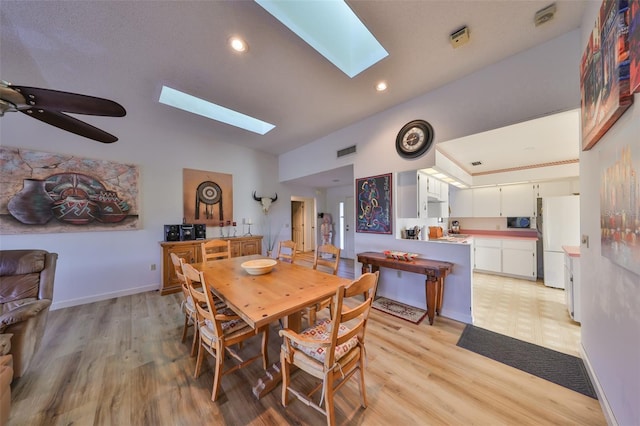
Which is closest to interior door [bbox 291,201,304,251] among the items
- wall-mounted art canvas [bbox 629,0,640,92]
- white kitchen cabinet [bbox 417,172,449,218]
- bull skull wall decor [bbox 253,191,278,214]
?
bull skull wall decor [bbox 253,191,278,214]

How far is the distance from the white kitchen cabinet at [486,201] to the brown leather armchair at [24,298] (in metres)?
6.84

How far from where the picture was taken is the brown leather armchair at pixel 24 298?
1.60 m

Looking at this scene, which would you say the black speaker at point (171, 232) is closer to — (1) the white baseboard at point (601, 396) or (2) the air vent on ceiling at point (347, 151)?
(2) the air vent on ceiling at point (347, 151)

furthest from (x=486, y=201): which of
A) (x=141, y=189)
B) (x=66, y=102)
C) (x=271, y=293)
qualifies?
(x=141, y=189)

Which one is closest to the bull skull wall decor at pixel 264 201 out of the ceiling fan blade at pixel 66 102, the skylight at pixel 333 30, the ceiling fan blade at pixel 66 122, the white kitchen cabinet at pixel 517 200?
the ceiling fan blade at pixel 66 122

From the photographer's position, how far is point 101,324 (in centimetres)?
257

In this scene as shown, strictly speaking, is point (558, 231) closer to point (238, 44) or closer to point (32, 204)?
point (238, 44)

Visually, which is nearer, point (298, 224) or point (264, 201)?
point (264, 201)

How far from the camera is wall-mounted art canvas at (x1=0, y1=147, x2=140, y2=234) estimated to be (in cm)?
277

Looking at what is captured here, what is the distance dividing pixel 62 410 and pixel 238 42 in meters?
3.13

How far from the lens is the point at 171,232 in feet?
12.1

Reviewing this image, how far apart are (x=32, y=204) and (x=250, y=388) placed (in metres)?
3.92

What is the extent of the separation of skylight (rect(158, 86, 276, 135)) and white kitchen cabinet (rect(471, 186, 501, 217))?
481cm

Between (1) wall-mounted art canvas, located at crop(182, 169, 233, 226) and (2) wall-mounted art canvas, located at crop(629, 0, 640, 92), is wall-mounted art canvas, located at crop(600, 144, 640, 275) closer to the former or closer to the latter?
(2) wall-mounted art canvas, located at crop(629, 0, 640, 92)
